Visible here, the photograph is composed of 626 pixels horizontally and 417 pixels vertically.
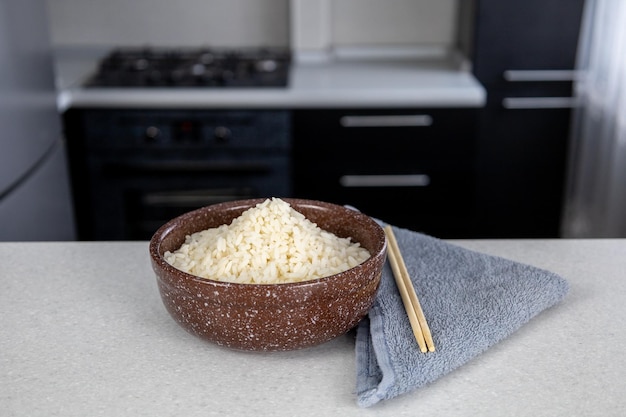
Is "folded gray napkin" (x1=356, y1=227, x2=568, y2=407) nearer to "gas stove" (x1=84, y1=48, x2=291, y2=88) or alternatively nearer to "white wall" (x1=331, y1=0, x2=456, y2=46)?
"gas stove" (x1=84, y1=48, x2=291, y2=88)

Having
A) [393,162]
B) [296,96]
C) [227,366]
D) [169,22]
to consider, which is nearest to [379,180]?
[393,162]

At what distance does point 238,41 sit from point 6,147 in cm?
137

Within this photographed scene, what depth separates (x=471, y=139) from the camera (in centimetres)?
257

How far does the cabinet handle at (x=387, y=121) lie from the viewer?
8.26 feet

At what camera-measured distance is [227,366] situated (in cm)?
98

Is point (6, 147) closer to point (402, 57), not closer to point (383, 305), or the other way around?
point (383, 305)

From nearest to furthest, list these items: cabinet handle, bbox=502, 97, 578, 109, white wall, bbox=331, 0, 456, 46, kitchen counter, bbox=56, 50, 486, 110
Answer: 1. kitchen counter, bbox=56, 50, 486, 110
2. cabinet handle, bbox=502, 97, 578, 109
3. white wall, bbox=331, 0, 456, 46

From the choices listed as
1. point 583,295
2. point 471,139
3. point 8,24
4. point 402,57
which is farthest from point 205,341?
point 402,57

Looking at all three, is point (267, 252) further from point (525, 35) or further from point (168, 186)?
point (525, 35)

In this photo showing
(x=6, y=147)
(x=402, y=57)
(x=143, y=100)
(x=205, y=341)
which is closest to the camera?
(x=205, y=341)

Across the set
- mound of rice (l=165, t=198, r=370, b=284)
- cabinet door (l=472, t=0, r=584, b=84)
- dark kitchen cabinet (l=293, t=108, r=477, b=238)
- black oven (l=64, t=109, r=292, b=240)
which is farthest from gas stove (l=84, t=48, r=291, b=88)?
mound of rice (l=165, t=198, r=370, b=284)

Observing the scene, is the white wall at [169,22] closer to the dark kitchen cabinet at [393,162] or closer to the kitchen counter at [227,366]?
the dark kitchen cabinet at [393,162]

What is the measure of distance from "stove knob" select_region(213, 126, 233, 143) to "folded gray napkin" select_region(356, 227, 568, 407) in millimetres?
1328

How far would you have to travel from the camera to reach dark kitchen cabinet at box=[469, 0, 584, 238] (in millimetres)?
2557
